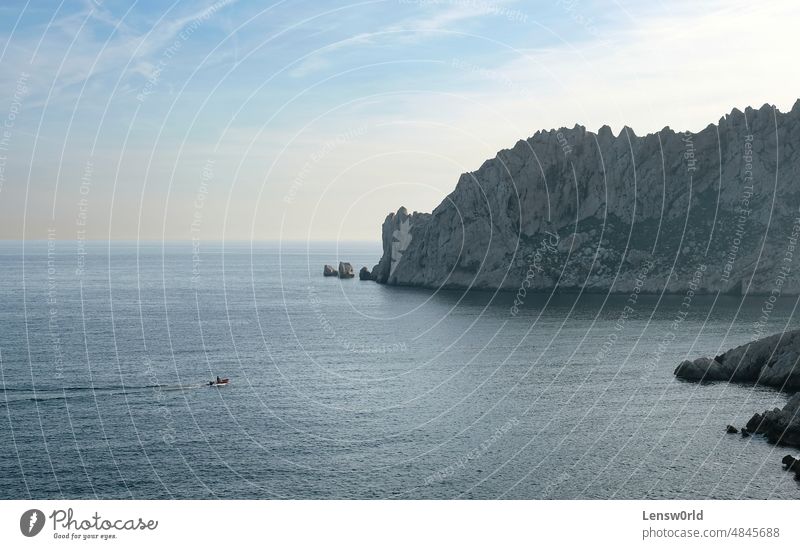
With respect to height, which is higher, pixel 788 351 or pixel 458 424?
pixel 788 351

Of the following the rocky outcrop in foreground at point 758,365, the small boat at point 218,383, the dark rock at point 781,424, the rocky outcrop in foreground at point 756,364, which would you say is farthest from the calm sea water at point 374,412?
the rocky outcrop in foreground at point 756,364

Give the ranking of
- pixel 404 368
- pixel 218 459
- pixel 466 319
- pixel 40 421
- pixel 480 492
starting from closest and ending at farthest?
pixel 480 492
pixel 218 459
pixel 40 421
pixel 404 368
pixel 466 319

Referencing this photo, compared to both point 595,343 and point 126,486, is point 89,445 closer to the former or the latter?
point 126,486

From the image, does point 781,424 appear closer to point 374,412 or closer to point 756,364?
point 756,364

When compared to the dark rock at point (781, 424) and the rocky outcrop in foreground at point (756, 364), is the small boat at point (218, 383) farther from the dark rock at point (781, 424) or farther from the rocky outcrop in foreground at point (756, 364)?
the dark rock at point (781, 424)

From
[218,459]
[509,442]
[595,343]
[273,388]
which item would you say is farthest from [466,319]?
[218,459]

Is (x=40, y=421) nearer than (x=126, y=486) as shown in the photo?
No
